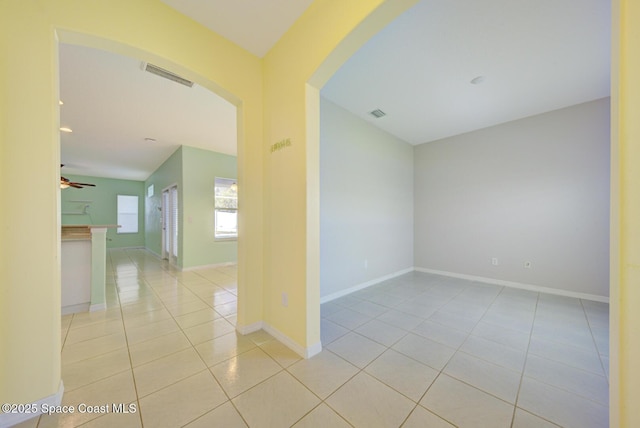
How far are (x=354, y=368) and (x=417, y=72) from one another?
311 cm

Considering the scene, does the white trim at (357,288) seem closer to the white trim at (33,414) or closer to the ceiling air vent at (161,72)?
the white trim at (33,414)

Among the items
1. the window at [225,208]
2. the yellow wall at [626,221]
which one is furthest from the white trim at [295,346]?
the window at [225,208]

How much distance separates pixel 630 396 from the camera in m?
0.78

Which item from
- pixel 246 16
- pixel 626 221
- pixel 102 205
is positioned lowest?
pixel 626 221

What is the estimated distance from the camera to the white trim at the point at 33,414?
4.02ft

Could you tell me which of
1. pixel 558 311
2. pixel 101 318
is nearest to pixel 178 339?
pixel 101 318

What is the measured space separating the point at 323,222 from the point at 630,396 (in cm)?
266

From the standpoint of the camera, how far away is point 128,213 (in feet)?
28.8

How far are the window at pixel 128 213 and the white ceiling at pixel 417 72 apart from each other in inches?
205

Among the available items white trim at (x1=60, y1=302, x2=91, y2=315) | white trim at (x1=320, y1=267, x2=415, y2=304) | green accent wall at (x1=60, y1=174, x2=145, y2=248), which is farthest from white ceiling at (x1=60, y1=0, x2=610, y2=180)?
green accent wall at (x1=60, y1=174, x2=145, y2=248)

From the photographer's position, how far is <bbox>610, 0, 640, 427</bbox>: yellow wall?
767 mm

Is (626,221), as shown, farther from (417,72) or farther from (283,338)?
(417,72)

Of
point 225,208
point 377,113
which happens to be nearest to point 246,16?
point 377,113

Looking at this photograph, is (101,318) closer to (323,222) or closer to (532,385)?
(323,222)
